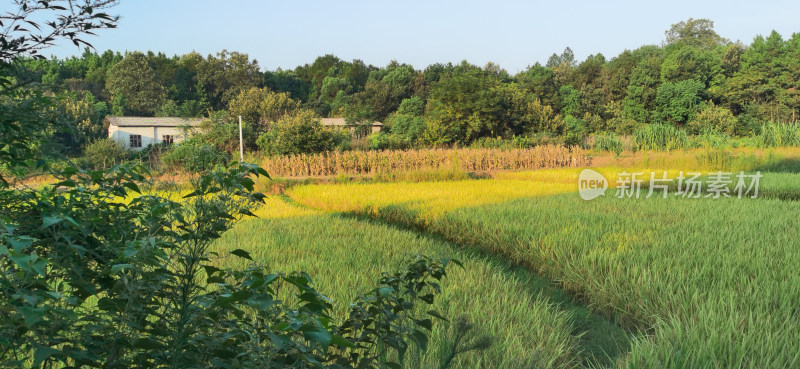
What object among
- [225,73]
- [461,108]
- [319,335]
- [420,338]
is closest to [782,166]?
[461,108]

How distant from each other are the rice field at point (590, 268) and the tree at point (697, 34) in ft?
174

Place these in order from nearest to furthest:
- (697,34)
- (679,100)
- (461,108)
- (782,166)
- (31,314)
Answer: (31,314) < (782,166) < (461,108) < (679,100) < (697,34)

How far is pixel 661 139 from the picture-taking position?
17141 mm

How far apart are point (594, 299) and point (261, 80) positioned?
47671 millimetres

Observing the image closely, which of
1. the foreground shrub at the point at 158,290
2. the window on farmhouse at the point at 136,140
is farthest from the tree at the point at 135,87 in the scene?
the foreground shrub at the point at 158,290

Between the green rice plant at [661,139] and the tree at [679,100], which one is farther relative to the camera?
the tree at [679,100]

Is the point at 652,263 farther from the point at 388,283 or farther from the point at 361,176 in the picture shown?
the point at 361,176

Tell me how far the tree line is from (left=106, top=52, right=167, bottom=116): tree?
3.6 inches

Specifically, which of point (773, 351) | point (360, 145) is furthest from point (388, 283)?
point (360, 145)

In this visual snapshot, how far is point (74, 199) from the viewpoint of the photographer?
3.82 ft

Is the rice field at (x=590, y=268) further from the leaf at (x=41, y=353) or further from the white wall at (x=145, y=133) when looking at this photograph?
the white wall at (x=145, y=133)

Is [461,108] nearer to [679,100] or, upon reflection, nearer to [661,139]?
[661,139]

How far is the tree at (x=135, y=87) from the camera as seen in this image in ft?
136

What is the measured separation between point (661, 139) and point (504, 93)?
35.3 ft
